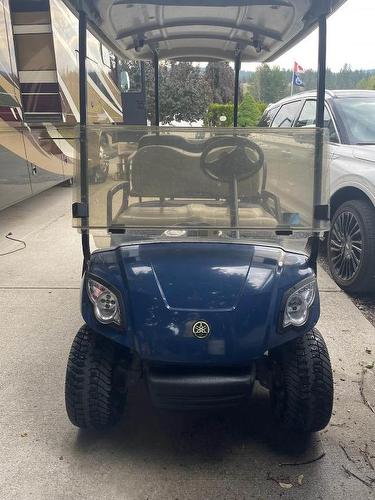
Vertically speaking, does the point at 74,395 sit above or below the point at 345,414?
above

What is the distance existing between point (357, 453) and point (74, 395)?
147 cm

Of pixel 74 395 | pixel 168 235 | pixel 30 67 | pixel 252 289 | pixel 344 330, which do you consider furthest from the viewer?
pixel 30 67

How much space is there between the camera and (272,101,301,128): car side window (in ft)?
19.9

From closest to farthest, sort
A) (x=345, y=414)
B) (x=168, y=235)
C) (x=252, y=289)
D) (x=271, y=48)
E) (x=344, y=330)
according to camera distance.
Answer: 1. (x=252, y=289)
2. (x=168, y=235)
3. (x=345, y=414)
4. (x=271, y=48)
5. (x=344, y=330)

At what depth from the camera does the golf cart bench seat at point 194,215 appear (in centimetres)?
251

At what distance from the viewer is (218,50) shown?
12.4 feet

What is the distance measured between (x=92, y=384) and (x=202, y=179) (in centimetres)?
120

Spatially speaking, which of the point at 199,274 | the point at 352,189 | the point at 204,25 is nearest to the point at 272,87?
the point at 352,189

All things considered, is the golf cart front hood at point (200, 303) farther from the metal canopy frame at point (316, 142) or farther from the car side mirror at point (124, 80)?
the car side mirror at point (124, 80)

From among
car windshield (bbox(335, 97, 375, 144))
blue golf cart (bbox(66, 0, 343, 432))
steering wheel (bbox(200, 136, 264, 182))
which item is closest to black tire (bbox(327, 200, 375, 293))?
car windshield (bbox(335, 97, 375, 144))

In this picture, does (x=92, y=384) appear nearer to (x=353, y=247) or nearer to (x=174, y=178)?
(x=174, y=178)

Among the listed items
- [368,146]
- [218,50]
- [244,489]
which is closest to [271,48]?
[218,50]

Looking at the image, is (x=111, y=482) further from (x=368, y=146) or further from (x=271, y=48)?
(x=368, y=146)

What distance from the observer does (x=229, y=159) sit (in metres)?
2.55
